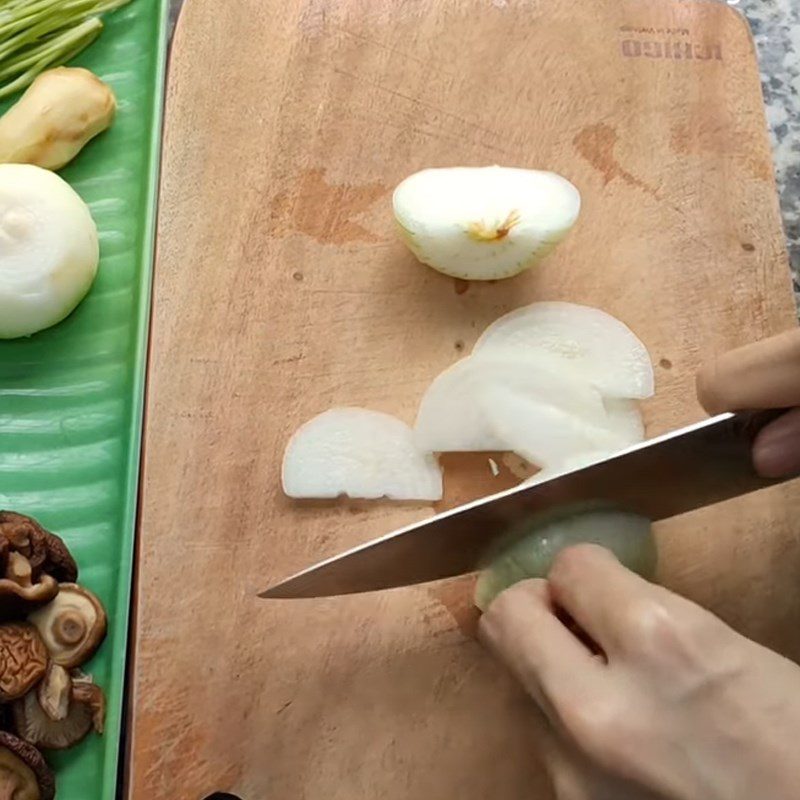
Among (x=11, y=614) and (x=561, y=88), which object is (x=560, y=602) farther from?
(x=561, y=88)

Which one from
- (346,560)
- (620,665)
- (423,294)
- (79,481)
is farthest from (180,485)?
(620,665)

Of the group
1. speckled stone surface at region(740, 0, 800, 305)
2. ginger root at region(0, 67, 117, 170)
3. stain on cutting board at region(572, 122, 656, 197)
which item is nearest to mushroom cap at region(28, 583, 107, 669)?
ginger root at region(0, 67, 117, 170)

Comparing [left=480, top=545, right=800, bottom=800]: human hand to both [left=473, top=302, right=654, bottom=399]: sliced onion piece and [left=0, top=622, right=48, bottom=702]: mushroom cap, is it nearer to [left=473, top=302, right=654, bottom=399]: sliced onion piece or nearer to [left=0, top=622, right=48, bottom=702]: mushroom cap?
[left=473, top=302, right=654, bottom=399]: sliced onion piece

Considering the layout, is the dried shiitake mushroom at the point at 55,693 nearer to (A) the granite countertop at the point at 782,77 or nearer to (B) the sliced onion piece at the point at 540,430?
(B) the sliced onion piece at the point at 540,430

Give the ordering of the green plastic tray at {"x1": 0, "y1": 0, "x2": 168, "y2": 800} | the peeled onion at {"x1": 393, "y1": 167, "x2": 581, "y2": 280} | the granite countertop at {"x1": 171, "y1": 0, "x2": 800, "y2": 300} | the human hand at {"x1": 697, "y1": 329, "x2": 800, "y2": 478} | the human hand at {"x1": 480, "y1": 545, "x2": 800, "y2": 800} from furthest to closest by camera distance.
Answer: the granite countertop at {"x1": 171, "y1": 0, "x2": 800, "y2": 300} → the peeled onion at {"x1": 393, "y1": 167, "x2": 581, "y2": 280} → the green plastic tray at {"x1": 0, "y1": 0, "x2": 168, "y2": 800} → the human hand at {"x1": 697, "y1": 329, "x2": 800, "y2": 478} → the human hand at {"x1": 480, "y1": 545, "x2": 800, "y2": 800}

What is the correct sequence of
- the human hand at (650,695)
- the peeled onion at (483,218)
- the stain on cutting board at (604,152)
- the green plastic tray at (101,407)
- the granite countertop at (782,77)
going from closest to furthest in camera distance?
the human hand at (650,695), the green plastic tray at (101,407), the peeled onion at (483,218), the stain on cutting board at (604,152), the granite countertop at (782,77)

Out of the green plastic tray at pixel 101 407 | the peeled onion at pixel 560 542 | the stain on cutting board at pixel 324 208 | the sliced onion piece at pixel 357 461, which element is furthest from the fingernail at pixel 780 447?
the green plastic tray at pixel 101 407

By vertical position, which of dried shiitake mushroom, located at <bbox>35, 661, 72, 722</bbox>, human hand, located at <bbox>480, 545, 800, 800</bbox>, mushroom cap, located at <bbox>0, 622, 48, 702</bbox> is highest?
human hand, located at <bbox>480, 545, 800, 800</bbox>
